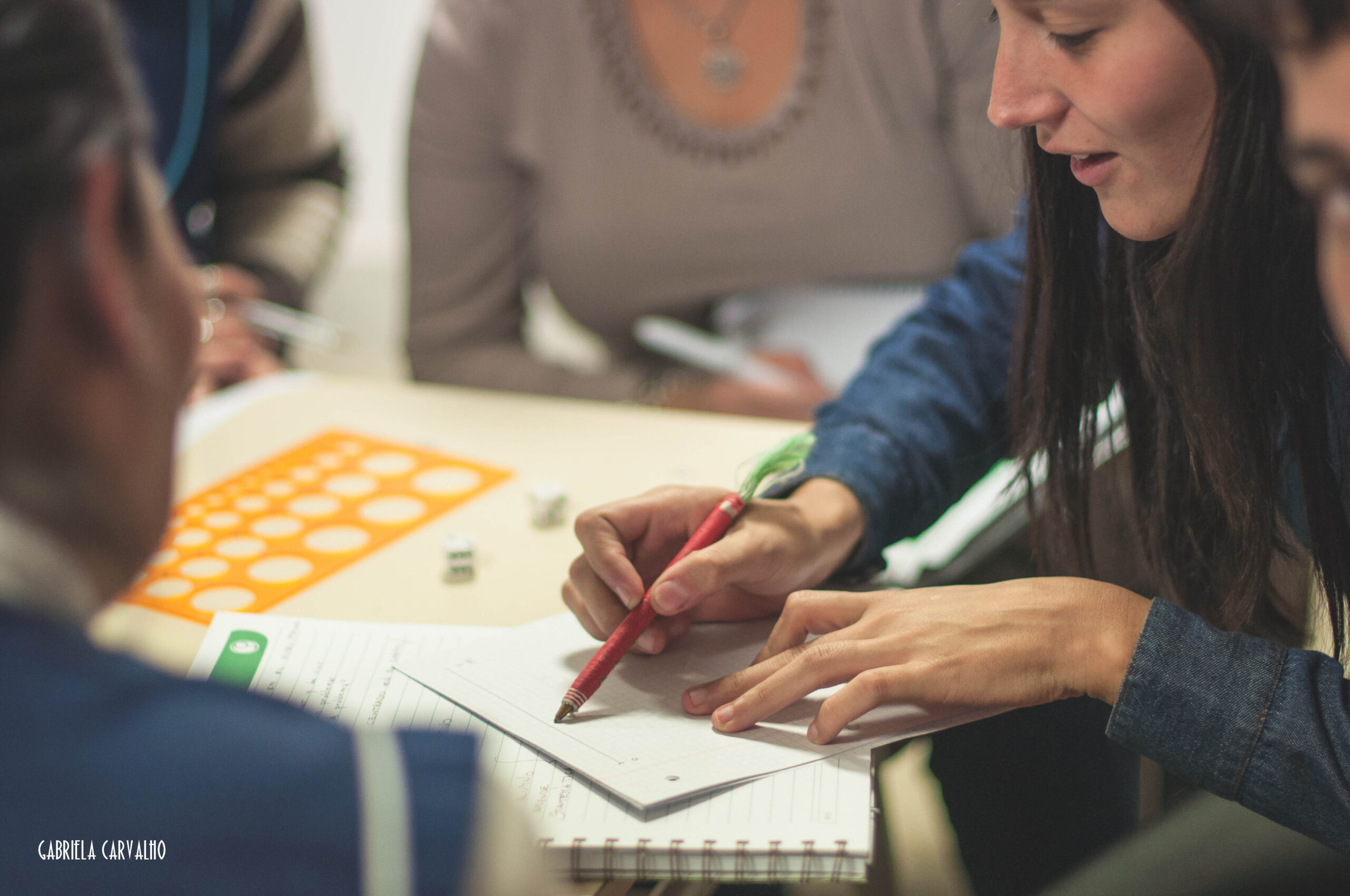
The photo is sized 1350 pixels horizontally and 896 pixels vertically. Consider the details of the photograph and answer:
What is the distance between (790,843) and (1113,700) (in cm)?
21

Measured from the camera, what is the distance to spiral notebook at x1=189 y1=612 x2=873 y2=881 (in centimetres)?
50

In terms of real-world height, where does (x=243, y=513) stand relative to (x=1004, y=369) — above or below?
below

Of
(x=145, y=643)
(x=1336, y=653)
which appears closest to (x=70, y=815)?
(x=145, y=643)

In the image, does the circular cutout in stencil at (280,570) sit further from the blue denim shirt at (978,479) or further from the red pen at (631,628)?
the blue denim shirt at (978,479)

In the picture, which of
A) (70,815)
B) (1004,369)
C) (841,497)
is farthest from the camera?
(1004,369)

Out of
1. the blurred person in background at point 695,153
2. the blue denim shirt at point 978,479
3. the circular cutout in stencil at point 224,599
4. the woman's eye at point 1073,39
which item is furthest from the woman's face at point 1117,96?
the blurred person in background at point 695,153

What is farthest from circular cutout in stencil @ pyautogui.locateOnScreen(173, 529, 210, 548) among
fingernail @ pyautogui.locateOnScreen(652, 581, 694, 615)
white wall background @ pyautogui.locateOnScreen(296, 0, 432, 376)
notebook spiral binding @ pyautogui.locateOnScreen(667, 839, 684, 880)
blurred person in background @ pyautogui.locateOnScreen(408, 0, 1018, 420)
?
white wall background @ pyautogui.locateOnScreen(296, 0, 432, 376)

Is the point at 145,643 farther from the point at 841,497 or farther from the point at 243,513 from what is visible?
the point at 841,497

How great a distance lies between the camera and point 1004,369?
91 cm

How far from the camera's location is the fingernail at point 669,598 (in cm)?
64

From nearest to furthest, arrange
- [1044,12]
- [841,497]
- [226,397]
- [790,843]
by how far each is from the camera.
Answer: [790,843] → [1044,12] → [841,497] → [226,397]

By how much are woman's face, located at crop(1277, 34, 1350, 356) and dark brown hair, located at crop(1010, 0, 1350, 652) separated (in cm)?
11

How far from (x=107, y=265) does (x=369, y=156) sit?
223 cm

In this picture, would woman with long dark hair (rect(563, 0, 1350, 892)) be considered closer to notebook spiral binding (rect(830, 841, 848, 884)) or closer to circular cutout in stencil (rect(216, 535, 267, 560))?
notebook spiral binding (rect(830, 841, 848, 884))
